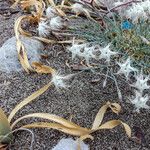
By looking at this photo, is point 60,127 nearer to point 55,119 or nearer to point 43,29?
point 55,119

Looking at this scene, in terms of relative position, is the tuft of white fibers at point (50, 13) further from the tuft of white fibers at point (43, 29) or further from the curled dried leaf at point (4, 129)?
the curled dried leaf at point (4, 129)

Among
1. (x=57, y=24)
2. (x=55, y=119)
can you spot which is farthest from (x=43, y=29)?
(x=55, y=119)

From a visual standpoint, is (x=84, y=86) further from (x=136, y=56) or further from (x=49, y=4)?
(x=49, y=4)

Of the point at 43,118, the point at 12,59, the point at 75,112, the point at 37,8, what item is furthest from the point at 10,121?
the point at 37,8

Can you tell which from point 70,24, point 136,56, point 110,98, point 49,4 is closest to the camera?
point 110,98

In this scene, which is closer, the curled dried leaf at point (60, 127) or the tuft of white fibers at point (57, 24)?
the curled dried leaf at point (60, 127)

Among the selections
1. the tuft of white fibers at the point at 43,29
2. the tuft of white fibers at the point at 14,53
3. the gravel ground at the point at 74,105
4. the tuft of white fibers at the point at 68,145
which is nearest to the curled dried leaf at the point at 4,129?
the gravel ground at the point at 74,105
